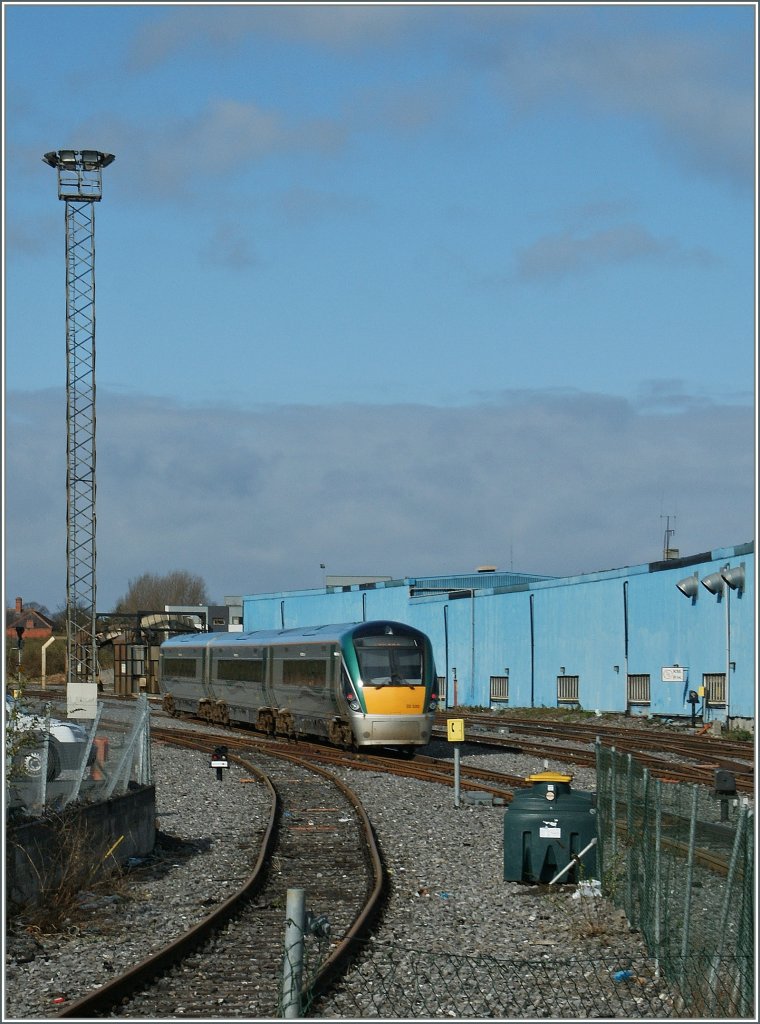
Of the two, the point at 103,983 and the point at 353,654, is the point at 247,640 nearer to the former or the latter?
the point at 353,654

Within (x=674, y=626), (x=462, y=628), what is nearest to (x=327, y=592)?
(x=462, y=628)

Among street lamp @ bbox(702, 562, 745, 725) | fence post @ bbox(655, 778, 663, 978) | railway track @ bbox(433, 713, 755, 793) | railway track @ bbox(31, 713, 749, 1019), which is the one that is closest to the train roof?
railway track @ bbox(433, 713, 755, 793)

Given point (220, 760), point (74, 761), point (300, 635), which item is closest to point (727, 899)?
point (74, 761)

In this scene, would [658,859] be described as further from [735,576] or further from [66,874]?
[735,576]

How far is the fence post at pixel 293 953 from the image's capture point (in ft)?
27.8

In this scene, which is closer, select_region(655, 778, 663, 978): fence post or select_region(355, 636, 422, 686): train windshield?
select_region(655, 778, 663, 978): fence post

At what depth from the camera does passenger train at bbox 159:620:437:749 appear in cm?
2888

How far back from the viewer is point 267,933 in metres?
11.7

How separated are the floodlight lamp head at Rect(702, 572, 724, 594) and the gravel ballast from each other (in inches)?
945

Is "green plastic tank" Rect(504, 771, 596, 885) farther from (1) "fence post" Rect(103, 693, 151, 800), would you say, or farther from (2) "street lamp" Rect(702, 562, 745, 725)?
(2) "street lamp" Rect(702, 562, 745, 725)

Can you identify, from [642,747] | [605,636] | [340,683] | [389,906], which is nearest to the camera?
[389,906]

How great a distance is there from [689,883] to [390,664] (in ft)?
63.0

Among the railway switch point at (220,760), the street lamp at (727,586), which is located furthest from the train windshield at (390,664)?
the street lamp at (727,586)

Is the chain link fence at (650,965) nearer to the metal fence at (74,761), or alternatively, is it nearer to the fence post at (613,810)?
the fence post at (613,810)
